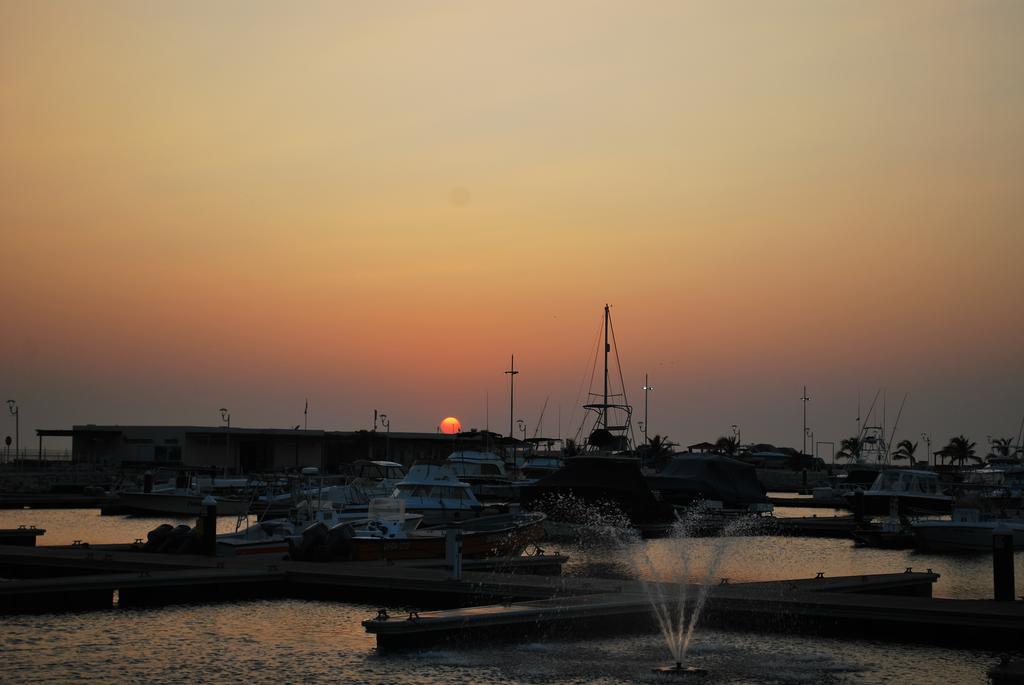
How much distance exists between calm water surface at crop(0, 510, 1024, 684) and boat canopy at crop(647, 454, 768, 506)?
4437cm

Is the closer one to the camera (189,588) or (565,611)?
(565,611)

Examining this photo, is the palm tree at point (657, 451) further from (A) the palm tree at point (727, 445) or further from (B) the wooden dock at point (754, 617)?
(B) the wooden dock at point (754, 617)

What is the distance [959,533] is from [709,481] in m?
21.4

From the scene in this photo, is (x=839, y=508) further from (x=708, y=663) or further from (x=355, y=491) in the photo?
(x=708, y=663)

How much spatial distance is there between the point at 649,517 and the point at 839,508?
45.2 meters

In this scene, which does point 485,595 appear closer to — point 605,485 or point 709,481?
point 605,485

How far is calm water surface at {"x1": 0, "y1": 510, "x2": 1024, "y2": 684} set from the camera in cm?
2039

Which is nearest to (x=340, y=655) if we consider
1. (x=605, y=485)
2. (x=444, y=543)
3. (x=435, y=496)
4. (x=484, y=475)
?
(x=444, y=543)

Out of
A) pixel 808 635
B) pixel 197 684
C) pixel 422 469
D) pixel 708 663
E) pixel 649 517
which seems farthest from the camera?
pixel 649 517

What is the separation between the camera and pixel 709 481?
236ft

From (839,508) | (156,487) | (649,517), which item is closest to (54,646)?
(649,517)

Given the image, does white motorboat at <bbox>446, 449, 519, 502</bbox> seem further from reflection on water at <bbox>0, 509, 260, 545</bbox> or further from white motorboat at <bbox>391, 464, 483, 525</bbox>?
white motorboat at <bbox>391, 464, 483, 525</bbox>

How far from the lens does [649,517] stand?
59156mm

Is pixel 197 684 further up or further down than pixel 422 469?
further down
